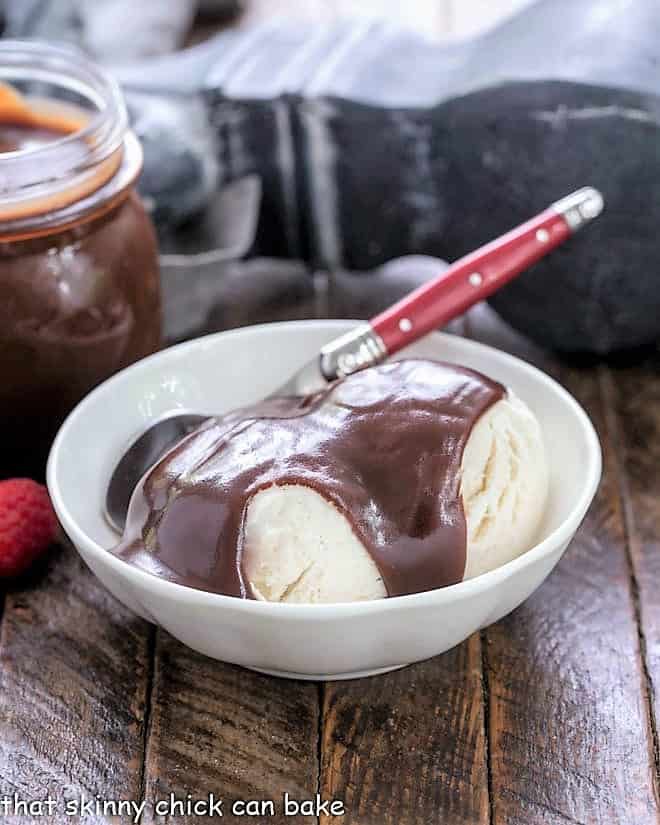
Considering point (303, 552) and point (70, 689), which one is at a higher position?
point (303, 552)

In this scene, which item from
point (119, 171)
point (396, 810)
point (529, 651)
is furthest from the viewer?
point (119, 171)

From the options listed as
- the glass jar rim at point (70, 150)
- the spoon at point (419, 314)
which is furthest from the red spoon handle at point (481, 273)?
the glass jar rim at point (70, 150)

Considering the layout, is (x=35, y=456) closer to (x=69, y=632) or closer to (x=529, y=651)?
(x=69, y=632)

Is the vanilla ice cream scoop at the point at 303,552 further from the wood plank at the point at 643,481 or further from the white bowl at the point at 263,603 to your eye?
the wood plank at the point at 643,481

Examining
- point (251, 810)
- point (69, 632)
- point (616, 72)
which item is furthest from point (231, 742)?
point (616, 72)

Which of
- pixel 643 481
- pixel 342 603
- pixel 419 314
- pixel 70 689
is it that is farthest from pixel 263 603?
pixel 643 481

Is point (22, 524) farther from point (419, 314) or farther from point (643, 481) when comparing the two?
point (643, 481)

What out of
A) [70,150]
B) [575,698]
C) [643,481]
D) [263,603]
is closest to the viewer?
[263,603]
